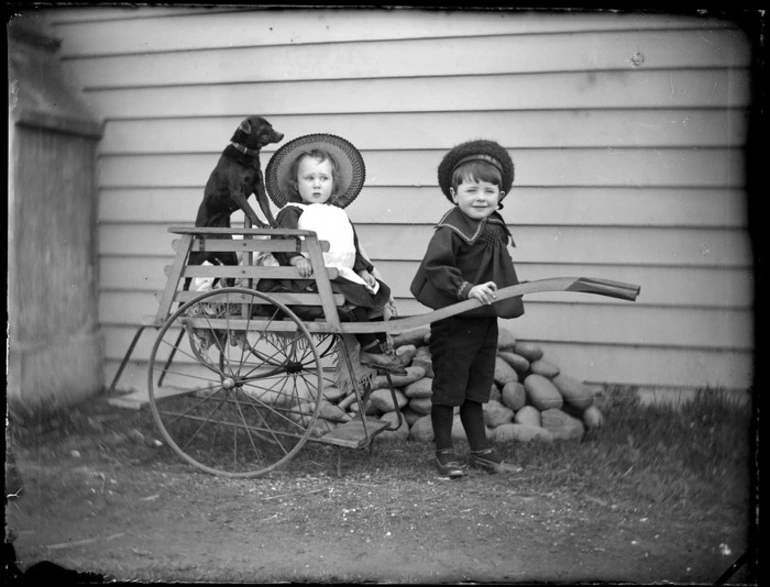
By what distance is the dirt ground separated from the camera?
2.81m

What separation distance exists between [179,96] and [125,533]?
7.15 feet

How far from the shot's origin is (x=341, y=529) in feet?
9.82

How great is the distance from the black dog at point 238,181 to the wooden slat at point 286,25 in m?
0.44

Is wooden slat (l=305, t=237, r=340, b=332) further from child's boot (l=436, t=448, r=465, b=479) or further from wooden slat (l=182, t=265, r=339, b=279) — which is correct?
child's boot (l=436, t=448, r=465, b=479)

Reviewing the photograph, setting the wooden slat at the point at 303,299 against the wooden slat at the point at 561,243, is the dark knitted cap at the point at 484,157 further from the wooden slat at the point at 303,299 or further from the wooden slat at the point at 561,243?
the wooden slat at the point at 303,299

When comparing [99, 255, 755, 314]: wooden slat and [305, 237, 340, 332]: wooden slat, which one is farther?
[99, 255, 755, 314]: wooden slat

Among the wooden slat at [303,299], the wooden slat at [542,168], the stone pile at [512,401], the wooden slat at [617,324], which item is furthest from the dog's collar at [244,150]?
the stone pile at [512,401]

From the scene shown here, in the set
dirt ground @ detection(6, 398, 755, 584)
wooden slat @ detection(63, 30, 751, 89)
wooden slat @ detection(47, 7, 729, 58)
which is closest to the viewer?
dirt ground @ detection(6, 398, 755, 584)

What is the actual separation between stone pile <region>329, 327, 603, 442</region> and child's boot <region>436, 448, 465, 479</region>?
0.42m

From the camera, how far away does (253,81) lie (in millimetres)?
3750

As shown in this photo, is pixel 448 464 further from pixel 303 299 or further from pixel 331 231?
pixel 331 231

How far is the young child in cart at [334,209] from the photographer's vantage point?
3.40m

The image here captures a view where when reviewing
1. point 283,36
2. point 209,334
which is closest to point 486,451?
point 209,334

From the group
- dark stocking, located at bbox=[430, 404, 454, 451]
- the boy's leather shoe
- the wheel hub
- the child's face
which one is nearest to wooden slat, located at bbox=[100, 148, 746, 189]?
the child's face
